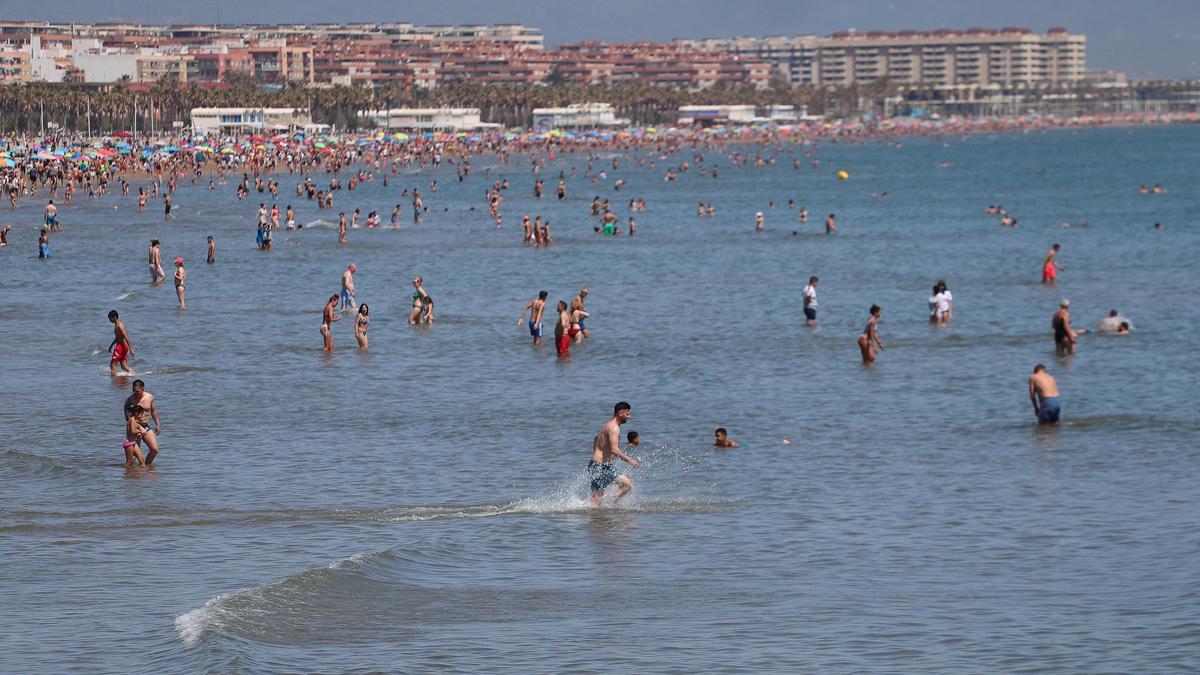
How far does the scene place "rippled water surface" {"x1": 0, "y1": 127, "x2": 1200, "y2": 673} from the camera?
53.6 ft

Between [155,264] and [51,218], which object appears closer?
[155,264]

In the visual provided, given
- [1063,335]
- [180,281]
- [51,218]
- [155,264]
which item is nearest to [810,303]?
[1063,335]

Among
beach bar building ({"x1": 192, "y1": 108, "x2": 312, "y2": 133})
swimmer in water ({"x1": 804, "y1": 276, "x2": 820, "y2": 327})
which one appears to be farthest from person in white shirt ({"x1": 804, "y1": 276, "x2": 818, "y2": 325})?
beach bar building ({"x1": 192, "y1": 108, "x2": 312, "y2": 133})

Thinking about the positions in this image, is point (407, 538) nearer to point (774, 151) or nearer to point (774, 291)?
point (774, 291)

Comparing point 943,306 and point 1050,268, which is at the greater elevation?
point 1050,268

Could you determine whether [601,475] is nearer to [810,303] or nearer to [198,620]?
[198,620]

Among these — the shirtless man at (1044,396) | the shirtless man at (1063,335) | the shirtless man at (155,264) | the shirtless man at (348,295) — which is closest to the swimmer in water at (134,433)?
the shirtless man at (1044,396)

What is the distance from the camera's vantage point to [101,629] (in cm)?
1644

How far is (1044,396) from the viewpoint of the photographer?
26.6 metres

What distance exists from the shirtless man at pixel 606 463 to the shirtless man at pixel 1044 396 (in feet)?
25.9

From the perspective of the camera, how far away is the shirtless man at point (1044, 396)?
26625 mm

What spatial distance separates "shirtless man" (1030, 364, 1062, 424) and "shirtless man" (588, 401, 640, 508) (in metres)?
7.88

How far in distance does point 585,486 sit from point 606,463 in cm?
141

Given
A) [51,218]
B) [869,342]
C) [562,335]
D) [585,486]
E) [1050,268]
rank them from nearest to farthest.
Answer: [585,486] < [869,342] < [562,335] < [1050,268] < [51,218]
